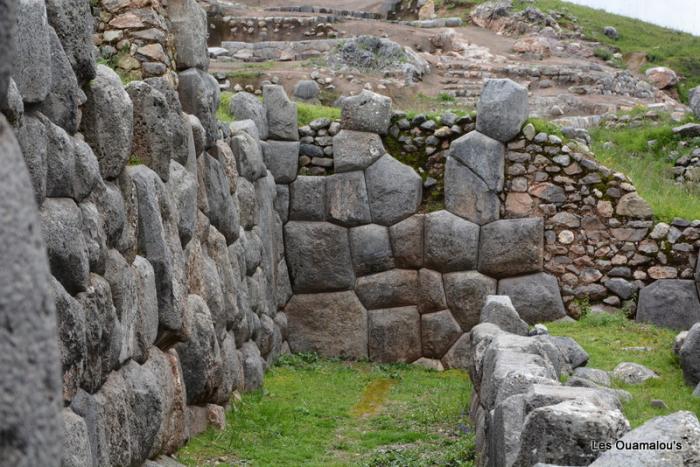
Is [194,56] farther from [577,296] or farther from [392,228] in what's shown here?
[577,296]

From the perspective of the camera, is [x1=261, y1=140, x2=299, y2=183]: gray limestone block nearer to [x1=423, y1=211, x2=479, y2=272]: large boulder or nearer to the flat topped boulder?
Result: the flat topped boulder

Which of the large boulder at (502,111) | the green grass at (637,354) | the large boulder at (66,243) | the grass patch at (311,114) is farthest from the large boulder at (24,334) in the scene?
the grass patch at (311,114)

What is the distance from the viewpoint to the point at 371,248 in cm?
1597

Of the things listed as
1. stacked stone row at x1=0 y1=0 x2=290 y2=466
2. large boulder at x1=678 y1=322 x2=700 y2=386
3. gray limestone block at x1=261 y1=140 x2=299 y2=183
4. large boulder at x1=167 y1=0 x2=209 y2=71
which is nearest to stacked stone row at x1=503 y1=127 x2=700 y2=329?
gray limestone block at x1=261 y1=140 x2=299 y2=183

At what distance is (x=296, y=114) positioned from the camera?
16.3 meters

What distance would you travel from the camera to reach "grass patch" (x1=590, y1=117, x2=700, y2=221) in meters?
15.7

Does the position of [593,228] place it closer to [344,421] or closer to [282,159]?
[282,159]

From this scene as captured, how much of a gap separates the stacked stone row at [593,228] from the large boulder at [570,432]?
33.3ft

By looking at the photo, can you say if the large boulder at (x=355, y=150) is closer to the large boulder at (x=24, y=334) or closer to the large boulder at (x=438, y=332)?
the large boulder at (x=438, y=332)

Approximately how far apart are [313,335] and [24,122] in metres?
10.7

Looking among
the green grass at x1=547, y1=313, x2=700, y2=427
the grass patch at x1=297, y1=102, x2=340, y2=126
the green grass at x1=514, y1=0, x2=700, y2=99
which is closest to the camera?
the green grass at x1=547, y1=313, x2=700, y2=427

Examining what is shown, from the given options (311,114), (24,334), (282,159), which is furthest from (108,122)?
(311,114)

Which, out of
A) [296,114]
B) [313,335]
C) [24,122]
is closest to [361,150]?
[296,114]

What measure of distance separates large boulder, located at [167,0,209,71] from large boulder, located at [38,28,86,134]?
15.4 feet
